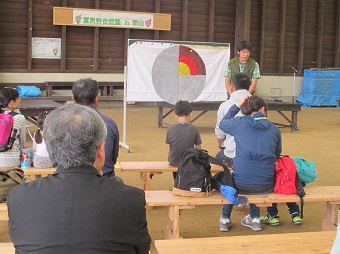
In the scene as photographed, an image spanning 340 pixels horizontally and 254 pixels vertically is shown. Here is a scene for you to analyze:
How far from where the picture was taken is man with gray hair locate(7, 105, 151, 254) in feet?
5.17

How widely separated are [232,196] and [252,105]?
0.74 metres

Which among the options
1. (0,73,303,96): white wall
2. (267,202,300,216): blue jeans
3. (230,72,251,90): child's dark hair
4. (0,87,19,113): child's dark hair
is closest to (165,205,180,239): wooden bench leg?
(267,202,300,216): blue jeans

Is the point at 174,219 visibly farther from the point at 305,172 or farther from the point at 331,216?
the point at 331,216

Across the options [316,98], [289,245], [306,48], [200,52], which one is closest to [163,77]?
[200,52]

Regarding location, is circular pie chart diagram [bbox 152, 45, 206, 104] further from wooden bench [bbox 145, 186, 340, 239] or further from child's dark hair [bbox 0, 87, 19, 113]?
wooden bench [bbox 145, 186, 340, 239]

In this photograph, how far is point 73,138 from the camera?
167 centimetres

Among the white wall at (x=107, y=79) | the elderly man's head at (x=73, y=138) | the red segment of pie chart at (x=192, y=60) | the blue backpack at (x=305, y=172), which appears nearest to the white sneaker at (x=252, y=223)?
the blue backpack at (x=305, y=172)

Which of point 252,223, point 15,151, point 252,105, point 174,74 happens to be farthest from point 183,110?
point 174,74

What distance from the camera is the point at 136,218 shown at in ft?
5.55

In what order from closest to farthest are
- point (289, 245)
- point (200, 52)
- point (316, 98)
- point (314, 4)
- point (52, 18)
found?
1. point (289, 245)
2. point (200, 52)
3. point (52, 18)
4. point (316, 98)
5. point (314, 4)

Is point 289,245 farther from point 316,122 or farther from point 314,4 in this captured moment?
point 314,4

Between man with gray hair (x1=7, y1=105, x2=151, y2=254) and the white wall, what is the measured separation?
1231 cm

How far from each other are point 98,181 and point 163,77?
6.56 m

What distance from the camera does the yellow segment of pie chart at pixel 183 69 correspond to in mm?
8180
